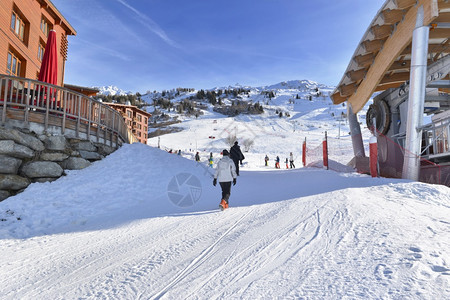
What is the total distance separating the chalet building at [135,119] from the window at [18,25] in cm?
4330

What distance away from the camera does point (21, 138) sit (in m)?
7.64

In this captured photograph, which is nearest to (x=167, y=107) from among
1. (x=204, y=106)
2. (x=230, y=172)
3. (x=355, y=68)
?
(x=204, y=106)

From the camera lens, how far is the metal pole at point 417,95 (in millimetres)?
10328

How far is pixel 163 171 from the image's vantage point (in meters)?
10.6

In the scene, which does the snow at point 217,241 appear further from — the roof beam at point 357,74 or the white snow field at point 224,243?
the roof beam at point 357,74

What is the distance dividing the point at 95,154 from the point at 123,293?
307 inches

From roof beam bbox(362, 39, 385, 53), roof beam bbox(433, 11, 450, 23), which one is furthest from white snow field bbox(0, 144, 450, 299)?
roof beam bbox(362, 39, 385, 53)

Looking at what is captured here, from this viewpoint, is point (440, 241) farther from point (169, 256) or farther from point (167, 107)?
point (167, 107)

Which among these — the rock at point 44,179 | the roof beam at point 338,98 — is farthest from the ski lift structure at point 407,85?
the rock at point 44,179

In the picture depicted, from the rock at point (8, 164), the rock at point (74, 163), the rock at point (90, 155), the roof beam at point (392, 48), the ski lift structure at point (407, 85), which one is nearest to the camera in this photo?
the rock at point (8, 164)

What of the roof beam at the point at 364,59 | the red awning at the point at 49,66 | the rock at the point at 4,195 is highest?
the roof beam at the point at 364,59

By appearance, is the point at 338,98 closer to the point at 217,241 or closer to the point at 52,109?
the point at 52,109

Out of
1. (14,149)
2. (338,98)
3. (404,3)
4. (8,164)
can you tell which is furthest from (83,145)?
(338,98)

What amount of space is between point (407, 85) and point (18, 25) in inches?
816
